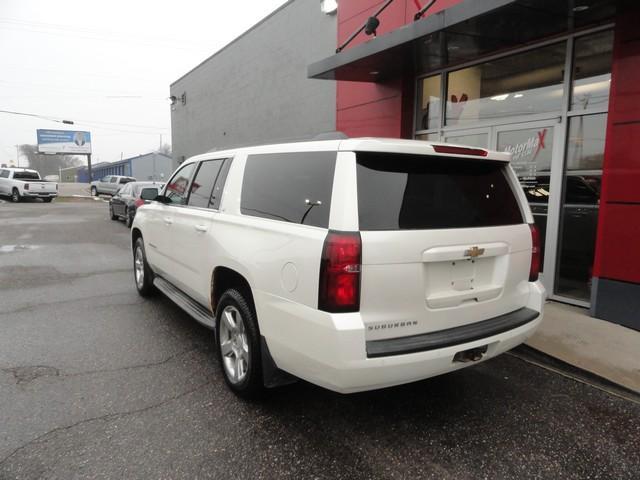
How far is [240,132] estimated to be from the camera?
53.8 ft

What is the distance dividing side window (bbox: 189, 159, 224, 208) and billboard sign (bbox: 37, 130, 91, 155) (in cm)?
6661

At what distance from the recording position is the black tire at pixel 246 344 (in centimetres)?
304

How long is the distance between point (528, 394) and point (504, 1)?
13.7 feet

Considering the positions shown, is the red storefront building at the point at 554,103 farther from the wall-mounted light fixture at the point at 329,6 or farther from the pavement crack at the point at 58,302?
the pavement crack at the point at 58,302

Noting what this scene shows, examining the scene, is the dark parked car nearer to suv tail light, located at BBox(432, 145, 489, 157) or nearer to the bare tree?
suv tail light, located at BBox(432, 145, 489, 157)

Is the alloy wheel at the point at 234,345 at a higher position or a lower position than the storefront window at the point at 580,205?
lower

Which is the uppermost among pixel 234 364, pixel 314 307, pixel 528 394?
pixel 314 307

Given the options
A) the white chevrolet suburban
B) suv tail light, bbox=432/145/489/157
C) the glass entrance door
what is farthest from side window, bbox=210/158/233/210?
the glass entrance door

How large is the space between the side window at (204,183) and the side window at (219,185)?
0.09 m

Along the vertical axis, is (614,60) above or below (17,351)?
above

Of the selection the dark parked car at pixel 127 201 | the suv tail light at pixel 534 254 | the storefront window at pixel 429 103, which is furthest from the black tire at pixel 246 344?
the dark parked car at pixel 127 201

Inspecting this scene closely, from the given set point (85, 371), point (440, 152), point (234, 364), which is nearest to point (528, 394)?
point (440, 152)

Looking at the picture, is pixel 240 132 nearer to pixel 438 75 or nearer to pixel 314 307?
pixel 438 75

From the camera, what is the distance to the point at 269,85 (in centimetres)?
1452
